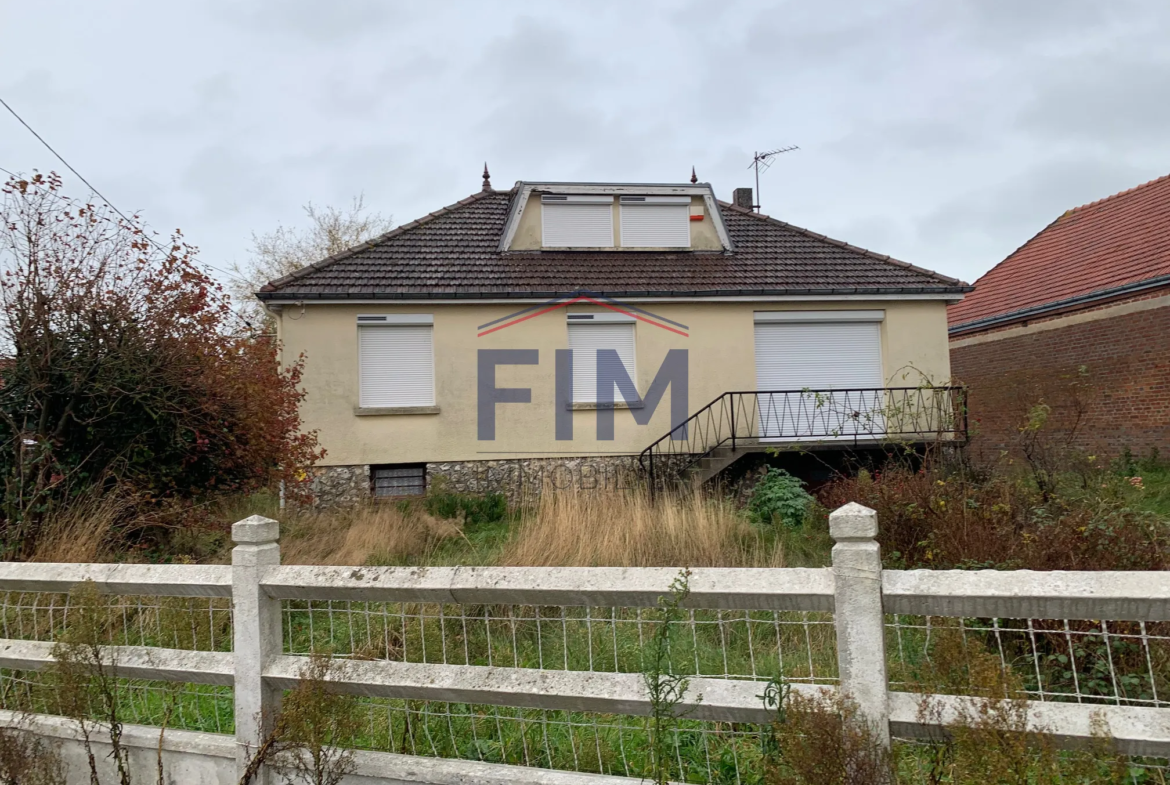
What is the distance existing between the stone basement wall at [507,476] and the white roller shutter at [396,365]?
3.66ft

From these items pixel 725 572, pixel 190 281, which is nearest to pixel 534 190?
pixel 190 281

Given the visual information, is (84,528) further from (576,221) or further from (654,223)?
(654,223)

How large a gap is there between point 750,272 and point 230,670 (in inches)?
440

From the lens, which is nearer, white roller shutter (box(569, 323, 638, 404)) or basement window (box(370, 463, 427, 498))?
basement window (box(370, 463, 427, 498))

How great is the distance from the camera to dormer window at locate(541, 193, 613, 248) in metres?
13.5

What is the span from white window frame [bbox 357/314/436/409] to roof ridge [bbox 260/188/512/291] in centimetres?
119

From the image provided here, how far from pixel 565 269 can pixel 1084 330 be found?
31.2ft

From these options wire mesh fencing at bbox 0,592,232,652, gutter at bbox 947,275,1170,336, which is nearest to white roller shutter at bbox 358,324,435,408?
wire mesh fencing at bbox 0,592,232,652

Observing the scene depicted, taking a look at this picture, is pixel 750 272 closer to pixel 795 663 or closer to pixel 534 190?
pixel 534 190

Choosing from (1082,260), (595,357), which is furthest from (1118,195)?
(595,357)

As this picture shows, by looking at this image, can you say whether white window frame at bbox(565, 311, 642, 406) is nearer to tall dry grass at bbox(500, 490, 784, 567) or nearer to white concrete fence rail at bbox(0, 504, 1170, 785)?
tall dry grass at bbox(500, 490, 784, 567)

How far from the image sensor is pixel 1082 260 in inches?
591

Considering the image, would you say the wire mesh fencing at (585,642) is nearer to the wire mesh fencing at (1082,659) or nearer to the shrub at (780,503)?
the wire mesh fencing at (1082,659)

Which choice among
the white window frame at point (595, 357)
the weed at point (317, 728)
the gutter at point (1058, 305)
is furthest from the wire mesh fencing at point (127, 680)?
the gutter at point (1058, 305)
